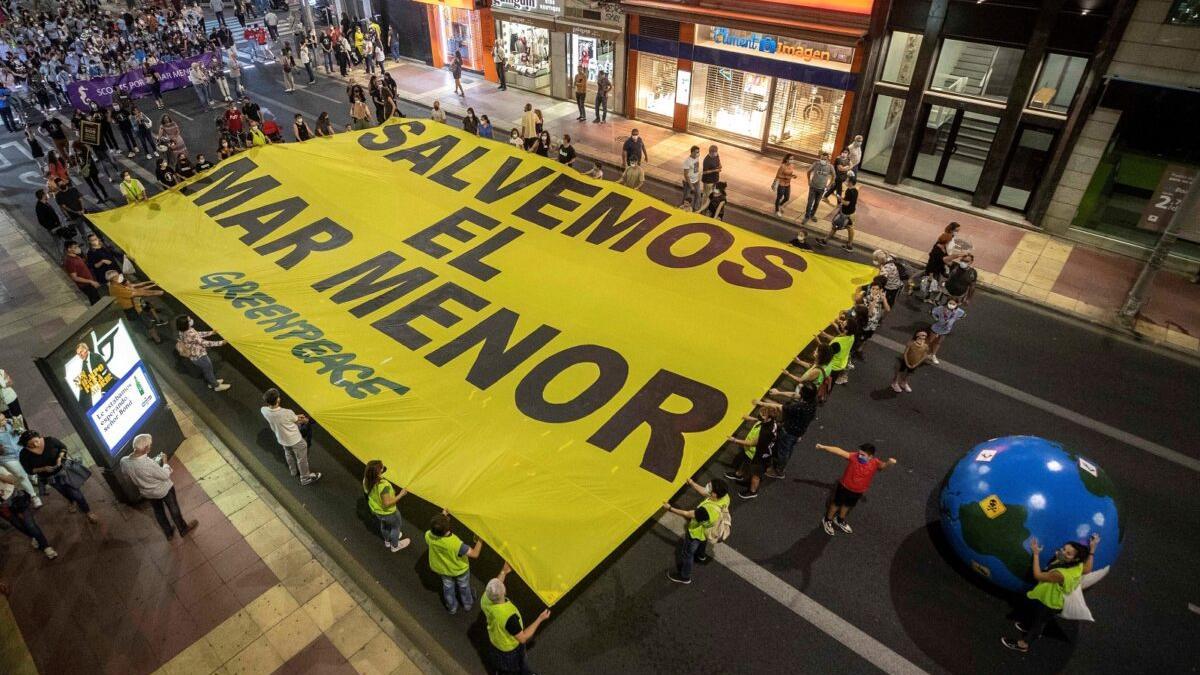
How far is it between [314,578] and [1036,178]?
800 inches

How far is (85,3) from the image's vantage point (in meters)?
41.5

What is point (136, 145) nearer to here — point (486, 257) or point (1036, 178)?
point (486, 257)

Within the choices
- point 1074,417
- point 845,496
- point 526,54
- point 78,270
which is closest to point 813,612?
point 845,496

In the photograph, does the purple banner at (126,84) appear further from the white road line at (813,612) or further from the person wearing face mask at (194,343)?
the white road line at (813,612)

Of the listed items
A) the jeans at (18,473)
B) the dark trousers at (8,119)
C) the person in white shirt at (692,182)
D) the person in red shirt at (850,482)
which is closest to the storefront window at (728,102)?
the person in white shirt at (692,182)

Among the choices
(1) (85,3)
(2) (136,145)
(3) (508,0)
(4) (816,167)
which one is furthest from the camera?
(1) (85,3)

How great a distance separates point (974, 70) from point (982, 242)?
19.1ft

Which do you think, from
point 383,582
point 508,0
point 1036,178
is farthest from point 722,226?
point 508,0

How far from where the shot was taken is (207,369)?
467 inches

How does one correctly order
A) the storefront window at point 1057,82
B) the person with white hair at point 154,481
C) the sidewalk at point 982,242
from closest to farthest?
the person with white hair at point 154,481 → the sidewalk at point 982,242 → the storefront window at point 1057,82

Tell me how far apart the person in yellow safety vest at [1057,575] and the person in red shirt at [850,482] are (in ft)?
6.46

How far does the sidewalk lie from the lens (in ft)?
48.8

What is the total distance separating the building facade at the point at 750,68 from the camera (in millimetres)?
19703

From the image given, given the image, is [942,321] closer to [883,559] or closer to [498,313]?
[883,559]
